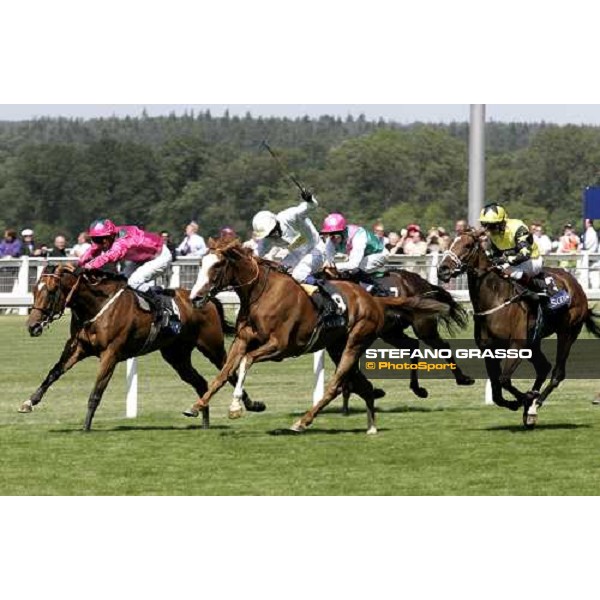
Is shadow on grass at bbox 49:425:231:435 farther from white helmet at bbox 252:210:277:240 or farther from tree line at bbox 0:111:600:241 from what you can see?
tree line at bbox 0:111:600:241

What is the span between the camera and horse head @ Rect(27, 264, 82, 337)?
13555 millimetres

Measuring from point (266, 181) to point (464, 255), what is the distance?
168 ft

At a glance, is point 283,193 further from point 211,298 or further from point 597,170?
point 211,298

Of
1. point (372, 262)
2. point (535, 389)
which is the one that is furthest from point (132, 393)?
point (535, 389)

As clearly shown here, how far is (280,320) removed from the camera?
535 inches

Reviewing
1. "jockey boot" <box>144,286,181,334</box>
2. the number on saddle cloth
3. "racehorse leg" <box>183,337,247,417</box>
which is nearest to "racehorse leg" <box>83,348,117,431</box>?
"jockey boot" <box>144,286,181,334</box>

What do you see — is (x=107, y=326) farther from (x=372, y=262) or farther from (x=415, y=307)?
(x=372, y=262)

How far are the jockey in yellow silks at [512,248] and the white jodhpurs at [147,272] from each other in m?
2.91

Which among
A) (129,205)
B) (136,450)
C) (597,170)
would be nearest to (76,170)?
(129,205)

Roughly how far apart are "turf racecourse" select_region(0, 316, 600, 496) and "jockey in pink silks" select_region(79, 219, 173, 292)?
132 centimetres

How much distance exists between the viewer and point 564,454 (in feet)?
40.5

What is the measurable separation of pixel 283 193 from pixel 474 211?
43.6 metres

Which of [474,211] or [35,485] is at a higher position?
[474,211]

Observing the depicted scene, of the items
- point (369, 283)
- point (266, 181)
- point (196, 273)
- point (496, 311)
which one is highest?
point (496, 311)
